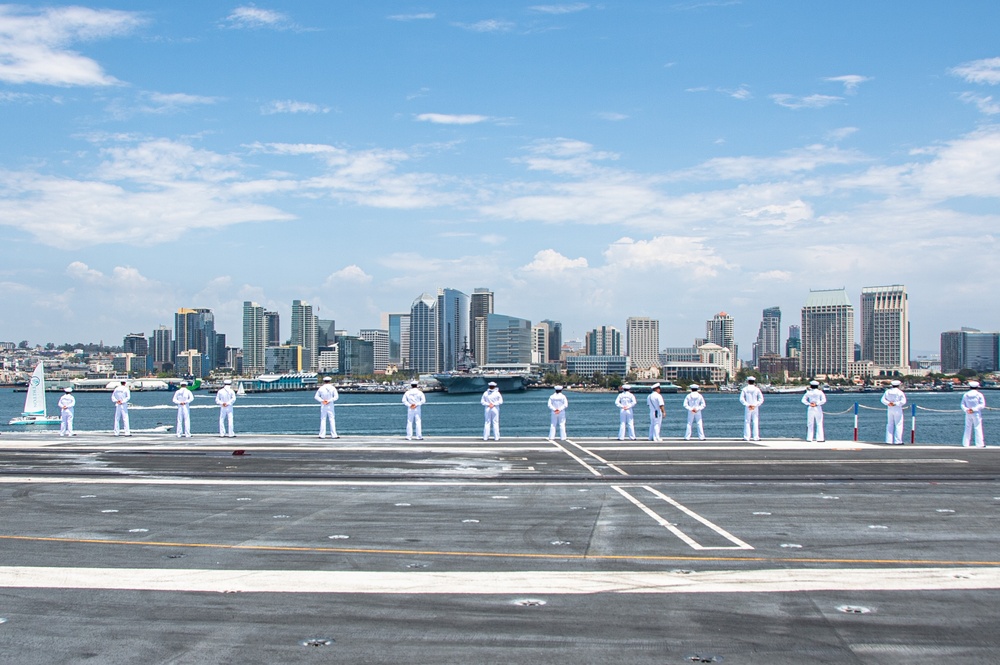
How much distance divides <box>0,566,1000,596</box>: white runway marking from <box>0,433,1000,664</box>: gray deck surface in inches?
1.9

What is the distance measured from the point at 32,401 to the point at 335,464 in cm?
5563

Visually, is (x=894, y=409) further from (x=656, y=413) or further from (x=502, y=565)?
(x=502, y=565)

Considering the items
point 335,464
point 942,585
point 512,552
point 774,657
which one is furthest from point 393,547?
point 335,464

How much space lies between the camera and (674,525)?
45.4ft

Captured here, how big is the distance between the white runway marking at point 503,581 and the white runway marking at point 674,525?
1507 millimetres

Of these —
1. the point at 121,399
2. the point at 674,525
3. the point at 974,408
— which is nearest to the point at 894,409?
the point at 974,408

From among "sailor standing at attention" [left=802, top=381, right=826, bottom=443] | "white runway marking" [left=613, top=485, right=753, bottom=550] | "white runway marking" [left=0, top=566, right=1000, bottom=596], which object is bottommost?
"white runway marking" [left=613, top=485, right=753, bottom=550]

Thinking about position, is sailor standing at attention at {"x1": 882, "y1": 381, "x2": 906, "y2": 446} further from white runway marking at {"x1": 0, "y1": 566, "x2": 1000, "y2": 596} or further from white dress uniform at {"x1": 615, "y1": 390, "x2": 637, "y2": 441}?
white runway marking at {"x1": 0, "y1": 566, "x2": 1000, "y2": 596}

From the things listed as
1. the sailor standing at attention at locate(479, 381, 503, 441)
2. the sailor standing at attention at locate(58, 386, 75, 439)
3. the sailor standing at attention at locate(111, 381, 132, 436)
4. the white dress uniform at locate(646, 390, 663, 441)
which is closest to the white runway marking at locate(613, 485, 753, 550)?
the white dress uniform at locate(646, 390, 663, 441)

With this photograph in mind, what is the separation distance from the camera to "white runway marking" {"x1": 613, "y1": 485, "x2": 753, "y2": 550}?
40.1ft

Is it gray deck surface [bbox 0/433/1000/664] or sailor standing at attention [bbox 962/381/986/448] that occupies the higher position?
sailor standing at attention [bbox 962/381/986/448]

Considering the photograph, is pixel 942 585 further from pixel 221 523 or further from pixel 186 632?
pixel 221 523

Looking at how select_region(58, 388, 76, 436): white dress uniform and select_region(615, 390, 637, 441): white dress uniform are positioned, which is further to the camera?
select_region(58, 388, 76, 436): white dress uniform

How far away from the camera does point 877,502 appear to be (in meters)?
16.1
